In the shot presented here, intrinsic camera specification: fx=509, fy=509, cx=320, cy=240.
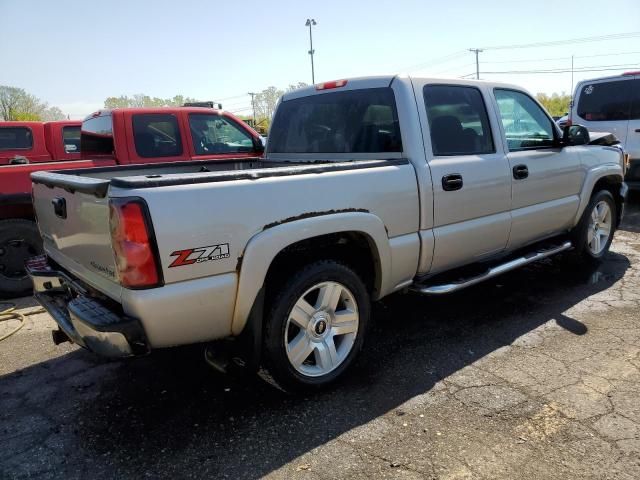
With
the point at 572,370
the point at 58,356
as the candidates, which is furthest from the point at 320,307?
the point at 58,356

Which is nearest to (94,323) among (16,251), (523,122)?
(16,251)

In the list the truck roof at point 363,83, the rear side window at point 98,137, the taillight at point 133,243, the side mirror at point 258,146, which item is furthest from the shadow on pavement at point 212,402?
the rear side window at point 98,137

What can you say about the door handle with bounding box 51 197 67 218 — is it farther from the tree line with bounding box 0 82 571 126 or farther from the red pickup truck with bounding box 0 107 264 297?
the tree line with bounding box 0 82 571 126

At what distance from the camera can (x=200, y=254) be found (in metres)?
2.39

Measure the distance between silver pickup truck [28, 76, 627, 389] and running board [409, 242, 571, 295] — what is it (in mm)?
16

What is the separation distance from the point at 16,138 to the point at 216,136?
3769 mm

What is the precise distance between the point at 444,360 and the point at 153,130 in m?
4.42

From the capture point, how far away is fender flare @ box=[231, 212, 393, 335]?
2.54 meters

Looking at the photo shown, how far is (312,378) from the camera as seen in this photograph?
3.01 m

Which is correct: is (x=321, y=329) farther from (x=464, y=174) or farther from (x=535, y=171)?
(x=535, y=171)

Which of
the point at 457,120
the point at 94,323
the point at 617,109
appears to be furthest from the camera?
the point at 617,109

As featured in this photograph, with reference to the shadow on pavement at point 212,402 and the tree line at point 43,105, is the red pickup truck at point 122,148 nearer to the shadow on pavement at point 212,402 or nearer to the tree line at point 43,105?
the shadow on pavement at point 212,402

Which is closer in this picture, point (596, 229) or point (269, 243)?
point (269, 243)

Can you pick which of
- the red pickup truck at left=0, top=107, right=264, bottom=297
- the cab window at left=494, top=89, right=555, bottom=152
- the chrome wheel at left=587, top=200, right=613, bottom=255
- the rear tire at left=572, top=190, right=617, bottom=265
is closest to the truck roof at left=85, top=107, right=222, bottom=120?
the red pickup truck at left=0, top=107, right=264, bottom=297
